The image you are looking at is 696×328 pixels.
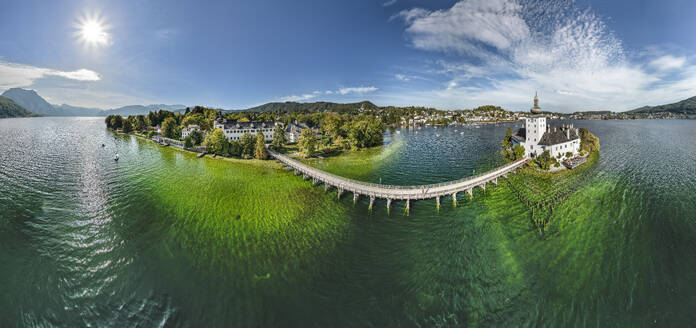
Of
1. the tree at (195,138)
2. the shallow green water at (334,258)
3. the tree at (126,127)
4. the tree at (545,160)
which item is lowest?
the shallow green water at (334,258)

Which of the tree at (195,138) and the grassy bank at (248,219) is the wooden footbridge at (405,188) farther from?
the tree at (195,138)

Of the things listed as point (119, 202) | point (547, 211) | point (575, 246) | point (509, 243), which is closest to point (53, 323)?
point (119, 202)

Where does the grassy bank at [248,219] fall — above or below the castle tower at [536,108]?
below

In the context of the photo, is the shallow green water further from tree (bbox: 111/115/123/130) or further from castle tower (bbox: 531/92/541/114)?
tree (bbox: 111/115/123/130)

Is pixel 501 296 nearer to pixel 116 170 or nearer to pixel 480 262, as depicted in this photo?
pixel 480 262

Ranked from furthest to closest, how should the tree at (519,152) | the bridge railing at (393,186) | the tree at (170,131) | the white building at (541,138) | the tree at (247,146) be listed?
the tree at (170,131) → the tree at (247,146) → the tree at (519,152) → the white building at (541,138) → the bridge railing at (393,186)

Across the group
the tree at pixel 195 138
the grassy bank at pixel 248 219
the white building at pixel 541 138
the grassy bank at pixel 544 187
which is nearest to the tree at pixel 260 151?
the grassy bank at pixel 248 219

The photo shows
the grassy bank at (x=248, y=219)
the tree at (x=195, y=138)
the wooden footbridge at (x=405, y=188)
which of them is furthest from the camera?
the tree at (x=195, y=138)
